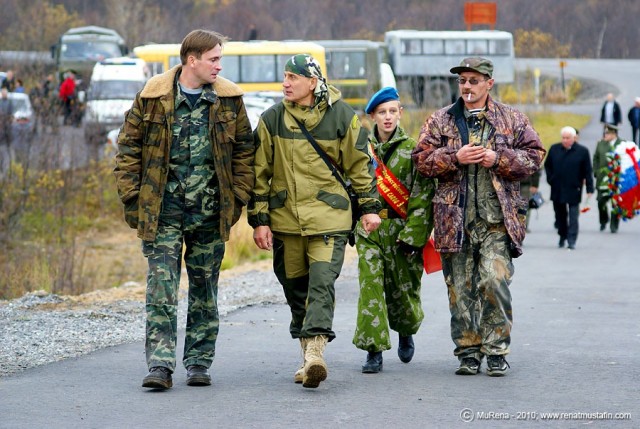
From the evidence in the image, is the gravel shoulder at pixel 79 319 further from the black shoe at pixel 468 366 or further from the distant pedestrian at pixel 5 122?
the distant pedestrian at pixel 5 122

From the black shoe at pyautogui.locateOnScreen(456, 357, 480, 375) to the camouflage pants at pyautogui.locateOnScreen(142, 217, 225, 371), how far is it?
1.56 m

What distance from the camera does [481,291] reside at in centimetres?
832

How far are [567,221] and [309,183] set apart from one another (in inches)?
486

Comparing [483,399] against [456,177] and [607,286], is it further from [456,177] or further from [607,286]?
[607,286]

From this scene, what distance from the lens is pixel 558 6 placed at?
87625mm

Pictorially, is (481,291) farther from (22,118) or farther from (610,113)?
(610,113)

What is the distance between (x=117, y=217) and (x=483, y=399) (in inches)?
814

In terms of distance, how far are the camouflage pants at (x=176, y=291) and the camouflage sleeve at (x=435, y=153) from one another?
1362 millimetres

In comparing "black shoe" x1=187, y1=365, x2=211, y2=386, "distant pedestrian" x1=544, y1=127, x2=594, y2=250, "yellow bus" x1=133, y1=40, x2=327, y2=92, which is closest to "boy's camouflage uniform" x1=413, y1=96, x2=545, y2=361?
"black shoe" x1=187, y1=365, x2=211, y2=386

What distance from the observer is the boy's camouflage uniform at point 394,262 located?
8.32 meters

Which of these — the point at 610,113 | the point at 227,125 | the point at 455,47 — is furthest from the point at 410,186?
the point at 455,47

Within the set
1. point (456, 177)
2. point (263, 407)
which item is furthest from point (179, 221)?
point (456, 177)

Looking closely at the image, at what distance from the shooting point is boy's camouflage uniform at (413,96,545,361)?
26.9 feet

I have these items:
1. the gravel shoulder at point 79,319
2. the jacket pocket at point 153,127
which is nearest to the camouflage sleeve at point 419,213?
the jacket pocket at point 153,127
